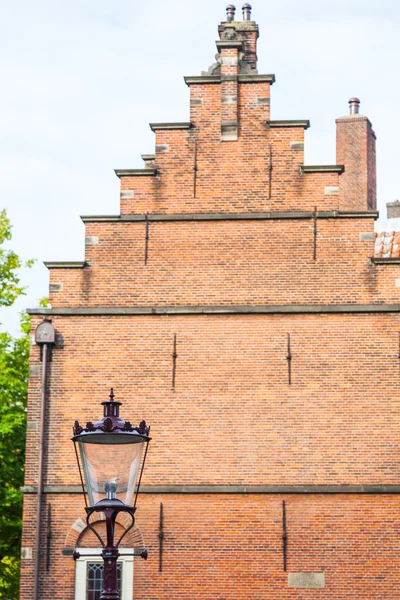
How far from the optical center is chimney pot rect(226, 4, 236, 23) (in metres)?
20.5

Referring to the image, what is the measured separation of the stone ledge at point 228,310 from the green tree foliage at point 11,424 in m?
7.75

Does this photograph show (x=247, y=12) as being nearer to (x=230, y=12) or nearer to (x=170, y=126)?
(x=230, y=12)

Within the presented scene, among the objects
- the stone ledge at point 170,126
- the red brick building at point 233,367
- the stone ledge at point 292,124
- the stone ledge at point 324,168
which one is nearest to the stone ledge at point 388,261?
the red brick building at point 233,367

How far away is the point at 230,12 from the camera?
68.0ft

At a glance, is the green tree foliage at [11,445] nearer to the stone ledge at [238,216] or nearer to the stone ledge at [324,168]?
the stone ledge at [238,216]

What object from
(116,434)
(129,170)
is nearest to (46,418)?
(129,170)

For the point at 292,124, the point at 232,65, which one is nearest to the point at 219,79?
the point at 232,65

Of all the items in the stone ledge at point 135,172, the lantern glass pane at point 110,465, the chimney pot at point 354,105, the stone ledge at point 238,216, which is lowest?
the lantern glass pane at point 110,465

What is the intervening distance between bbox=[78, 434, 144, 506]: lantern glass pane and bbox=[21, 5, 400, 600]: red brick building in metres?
8.04

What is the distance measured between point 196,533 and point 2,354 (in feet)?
35.3

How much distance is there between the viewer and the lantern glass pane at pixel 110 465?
9.62 metres

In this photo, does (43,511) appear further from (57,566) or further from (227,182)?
(227,182)

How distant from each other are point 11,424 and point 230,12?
10669 mm

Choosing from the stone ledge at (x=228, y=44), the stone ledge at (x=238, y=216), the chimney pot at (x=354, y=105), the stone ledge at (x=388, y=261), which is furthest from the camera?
the chimney pot at (x=354, y=105)
